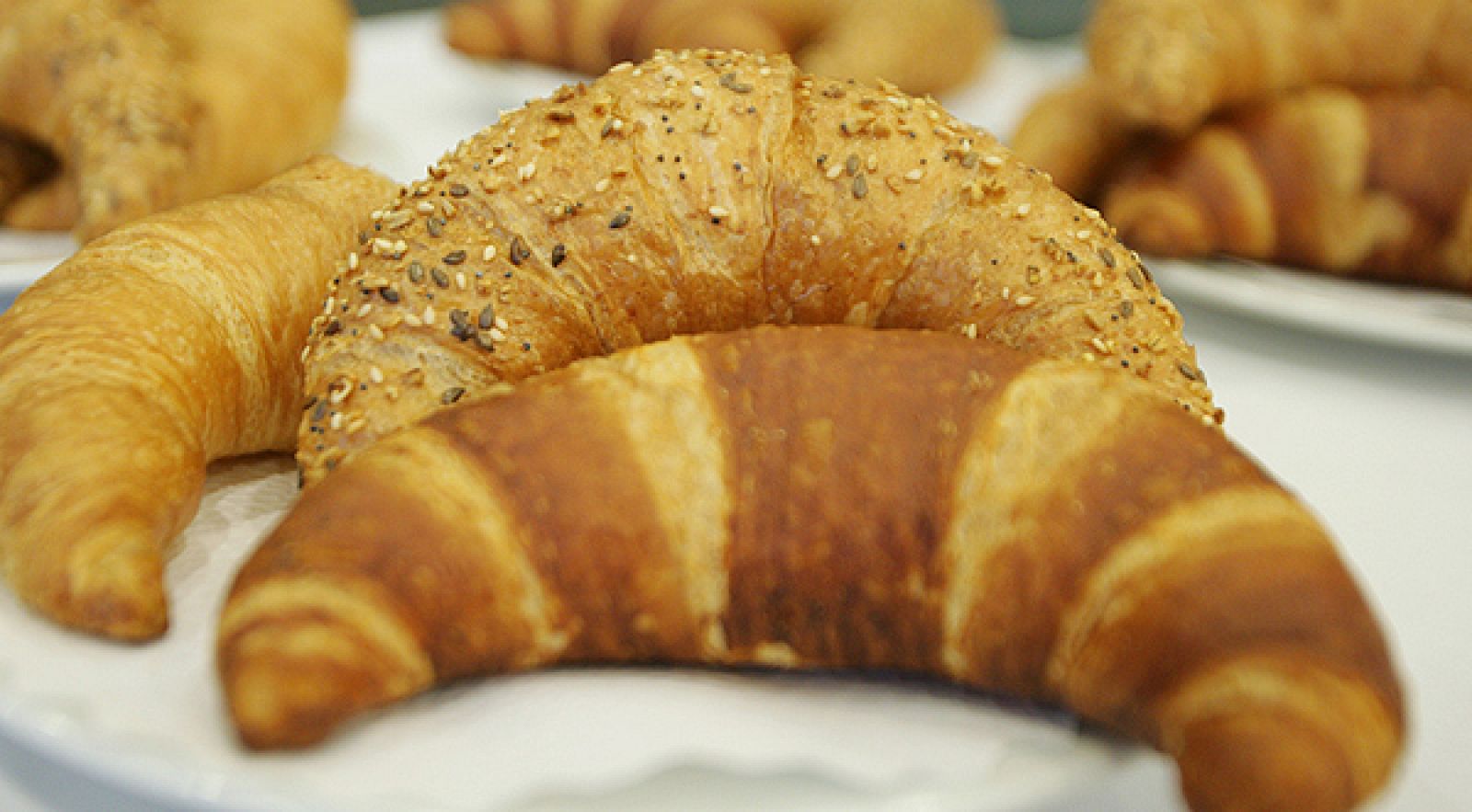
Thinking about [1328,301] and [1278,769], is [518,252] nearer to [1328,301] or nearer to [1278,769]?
[1278,769]

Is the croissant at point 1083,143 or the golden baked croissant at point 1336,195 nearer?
the golden baked croissant at point 1336,195

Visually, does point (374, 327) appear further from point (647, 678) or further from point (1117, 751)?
point (1117, 751)

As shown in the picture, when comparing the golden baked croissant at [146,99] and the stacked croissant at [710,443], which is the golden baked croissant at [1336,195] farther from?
the golden baked croissant at [146,99]

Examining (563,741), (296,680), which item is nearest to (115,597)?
(296,680)

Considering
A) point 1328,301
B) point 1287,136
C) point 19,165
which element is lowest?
point 19,165

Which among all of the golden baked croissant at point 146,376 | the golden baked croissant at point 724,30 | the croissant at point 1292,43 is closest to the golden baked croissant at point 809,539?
the golden baked croissant at point 146,376

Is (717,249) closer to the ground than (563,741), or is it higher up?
higher up

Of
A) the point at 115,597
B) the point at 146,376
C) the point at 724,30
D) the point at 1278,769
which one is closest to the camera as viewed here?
the point at 1278,769

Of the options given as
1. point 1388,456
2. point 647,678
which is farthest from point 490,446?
point 1388,456
